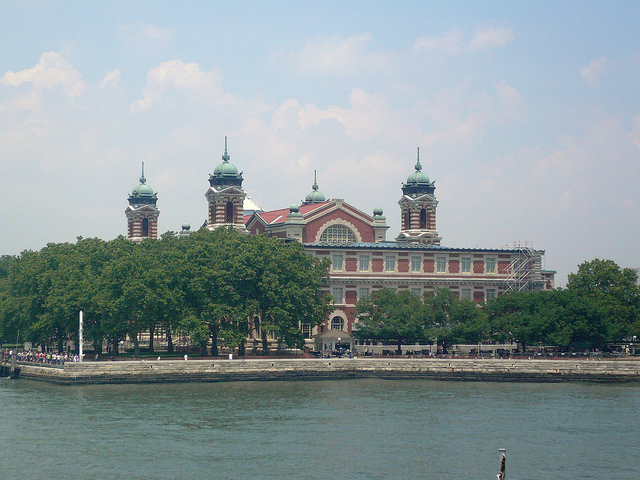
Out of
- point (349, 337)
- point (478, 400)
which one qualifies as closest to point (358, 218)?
point (349, 337)

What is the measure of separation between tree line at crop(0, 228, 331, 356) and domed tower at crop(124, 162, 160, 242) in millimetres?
41351

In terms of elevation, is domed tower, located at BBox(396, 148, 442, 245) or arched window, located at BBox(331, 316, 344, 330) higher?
domed tower, located at BBox(396, 148, 442, 245)

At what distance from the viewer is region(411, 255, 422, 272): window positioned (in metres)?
119

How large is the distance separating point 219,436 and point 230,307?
37.5 metres

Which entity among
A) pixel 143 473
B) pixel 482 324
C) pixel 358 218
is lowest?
pixel 143 473

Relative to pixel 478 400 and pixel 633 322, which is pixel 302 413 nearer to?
pixel 478 400

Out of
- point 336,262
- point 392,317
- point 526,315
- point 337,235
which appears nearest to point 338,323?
point 336,262

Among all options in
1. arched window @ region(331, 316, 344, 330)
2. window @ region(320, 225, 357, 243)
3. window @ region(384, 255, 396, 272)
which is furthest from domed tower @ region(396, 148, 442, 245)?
arched window @ region(331, 316, 344, 330)

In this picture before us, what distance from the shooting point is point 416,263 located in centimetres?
11900

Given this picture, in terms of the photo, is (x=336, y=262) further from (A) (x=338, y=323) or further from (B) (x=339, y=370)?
(B) (x=339, y=370)

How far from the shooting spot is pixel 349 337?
108 metres

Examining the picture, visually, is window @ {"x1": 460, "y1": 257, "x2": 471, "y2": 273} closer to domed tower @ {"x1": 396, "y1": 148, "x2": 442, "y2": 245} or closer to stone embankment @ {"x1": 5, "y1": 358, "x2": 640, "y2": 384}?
domed tower @ {"x1": 396, "y1": 148, "x2": 442, "y2": 245}

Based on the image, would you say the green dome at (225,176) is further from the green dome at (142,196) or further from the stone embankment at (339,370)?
the stone embankment at (339,370)

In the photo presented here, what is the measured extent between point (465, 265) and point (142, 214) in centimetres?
5579
